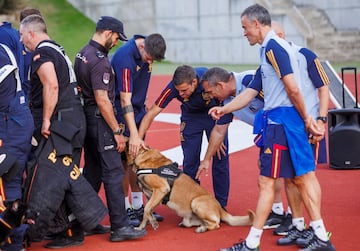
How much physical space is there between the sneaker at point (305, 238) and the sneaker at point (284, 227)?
390mm

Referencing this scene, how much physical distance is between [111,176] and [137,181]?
0.65m

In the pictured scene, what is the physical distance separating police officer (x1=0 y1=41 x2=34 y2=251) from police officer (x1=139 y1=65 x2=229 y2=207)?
1.65 meters

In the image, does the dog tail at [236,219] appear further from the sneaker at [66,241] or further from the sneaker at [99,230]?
the sneaker at [66,241]

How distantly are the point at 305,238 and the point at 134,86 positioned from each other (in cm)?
267

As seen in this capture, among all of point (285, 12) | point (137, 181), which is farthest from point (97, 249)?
point (285, 12)

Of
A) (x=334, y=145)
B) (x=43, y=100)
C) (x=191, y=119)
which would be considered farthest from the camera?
(x=334, y=145)

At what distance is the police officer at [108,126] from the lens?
7648 millimetres

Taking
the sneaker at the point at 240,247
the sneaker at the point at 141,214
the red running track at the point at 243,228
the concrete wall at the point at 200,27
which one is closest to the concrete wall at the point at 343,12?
the concrete wall at the point at 200,27

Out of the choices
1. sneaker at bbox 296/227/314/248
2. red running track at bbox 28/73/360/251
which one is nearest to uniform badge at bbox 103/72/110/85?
red running track at bbox 28/73/360/251

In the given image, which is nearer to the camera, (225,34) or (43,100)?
(43,100)

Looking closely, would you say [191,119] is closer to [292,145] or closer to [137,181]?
[137,181]

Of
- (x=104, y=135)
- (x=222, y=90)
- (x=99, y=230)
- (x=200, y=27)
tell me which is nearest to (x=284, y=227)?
(x=222, y=90)

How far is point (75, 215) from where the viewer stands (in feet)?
24.5

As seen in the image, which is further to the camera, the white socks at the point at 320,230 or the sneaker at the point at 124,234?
the sneaker at the point at 124,234
